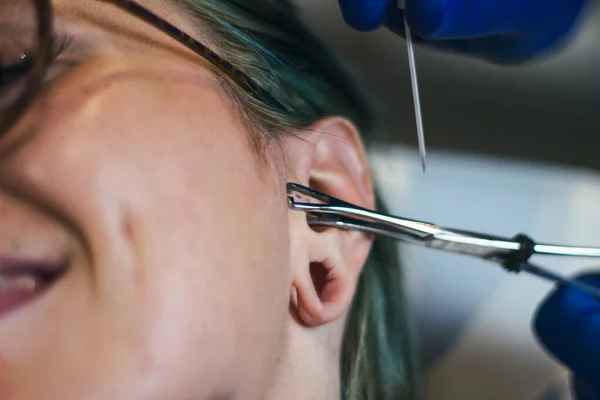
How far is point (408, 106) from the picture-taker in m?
0.90

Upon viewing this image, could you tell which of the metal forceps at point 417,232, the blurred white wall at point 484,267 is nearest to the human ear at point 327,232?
the metal forceps at point 417,232

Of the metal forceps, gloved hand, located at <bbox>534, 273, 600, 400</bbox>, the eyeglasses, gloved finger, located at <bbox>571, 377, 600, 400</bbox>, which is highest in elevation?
the eyeglasses

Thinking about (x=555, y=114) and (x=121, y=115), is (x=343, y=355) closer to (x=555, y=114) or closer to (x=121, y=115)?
(x=121, y=115)

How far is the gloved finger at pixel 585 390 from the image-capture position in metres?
0.75

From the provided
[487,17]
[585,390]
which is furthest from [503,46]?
[585,390]

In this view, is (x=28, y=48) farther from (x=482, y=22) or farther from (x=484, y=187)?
(x=484, y=187)

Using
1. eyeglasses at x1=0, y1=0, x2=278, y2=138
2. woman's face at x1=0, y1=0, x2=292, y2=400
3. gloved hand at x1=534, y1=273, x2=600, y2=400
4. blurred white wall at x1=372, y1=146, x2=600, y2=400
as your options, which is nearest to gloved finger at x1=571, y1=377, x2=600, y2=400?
gloved hand at x1=534, y1=273, x2=600, y2=400

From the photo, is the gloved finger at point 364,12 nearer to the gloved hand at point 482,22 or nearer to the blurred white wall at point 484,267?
the gloved hand at point 482,22

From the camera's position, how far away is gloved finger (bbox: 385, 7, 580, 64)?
0.69 meters

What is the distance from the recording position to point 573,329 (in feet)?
2.43

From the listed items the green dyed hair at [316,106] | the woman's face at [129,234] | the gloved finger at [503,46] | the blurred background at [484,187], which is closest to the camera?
the woman's face at [129,234]

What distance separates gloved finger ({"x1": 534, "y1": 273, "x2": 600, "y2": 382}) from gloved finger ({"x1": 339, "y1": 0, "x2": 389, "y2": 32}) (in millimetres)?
415

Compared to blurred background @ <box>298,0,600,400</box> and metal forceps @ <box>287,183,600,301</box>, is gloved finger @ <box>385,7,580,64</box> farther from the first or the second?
metal forceps @ <box>287,183,600,301</box>

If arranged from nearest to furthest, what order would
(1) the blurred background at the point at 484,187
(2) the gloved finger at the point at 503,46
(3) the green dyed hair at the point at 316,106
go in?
(3) the green dyed hair at the point at 316,106, (2) the gloved finger at the point at 503,46, (1) the blurred background at the point at 484,187
